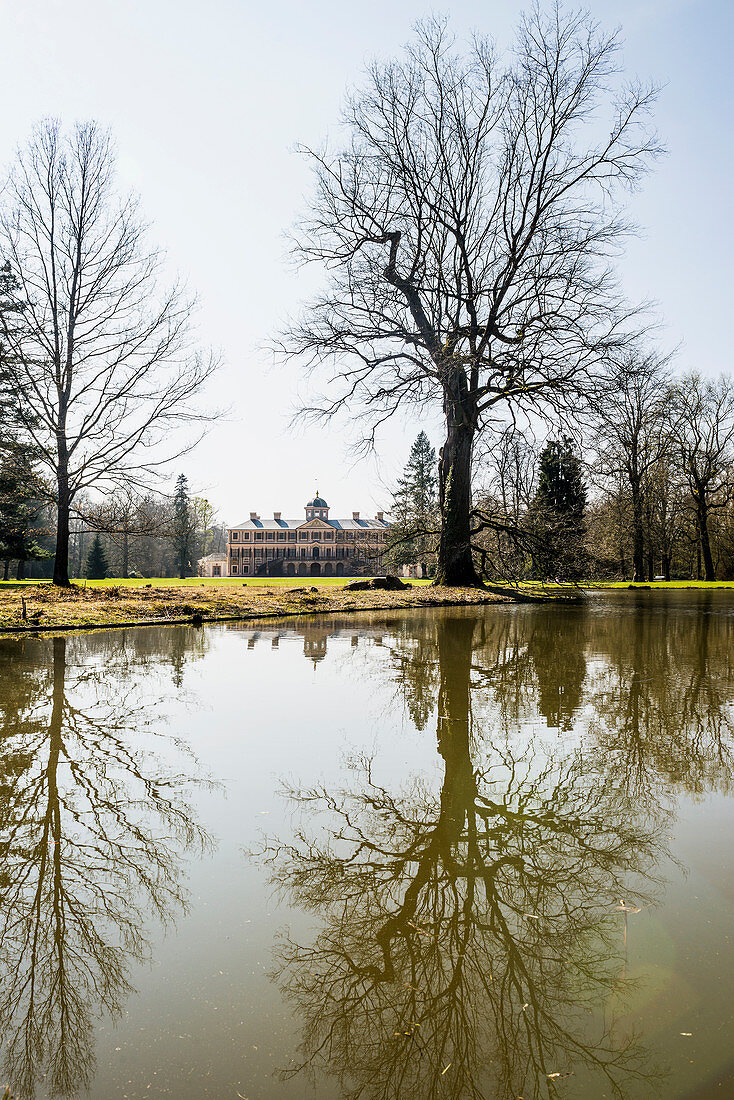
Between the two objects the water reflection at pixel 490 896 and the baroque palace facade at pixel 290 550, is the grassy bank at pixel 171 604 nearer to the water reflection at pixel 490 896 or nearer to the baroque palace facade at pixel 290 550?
the water reflection at pixel 490 896

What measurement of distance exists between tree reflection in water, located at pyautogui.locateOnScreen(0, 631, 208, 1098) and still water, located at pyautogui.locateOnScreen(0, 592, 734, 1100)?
0.04ft

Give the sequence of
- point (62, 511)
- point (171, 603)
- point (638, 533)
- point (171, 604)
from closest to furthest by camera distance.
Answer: point (171, 604), point (171, 603), point (62, 511), point (638, 533)

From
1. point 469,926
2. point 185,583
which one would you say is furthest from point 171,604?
point 469,926

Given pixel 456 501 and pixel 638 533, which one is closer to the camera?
pixel 456 501

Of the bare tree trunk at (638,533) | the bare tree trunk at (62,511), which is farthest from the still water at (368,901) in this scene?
the bare tree trunk at (638,533)

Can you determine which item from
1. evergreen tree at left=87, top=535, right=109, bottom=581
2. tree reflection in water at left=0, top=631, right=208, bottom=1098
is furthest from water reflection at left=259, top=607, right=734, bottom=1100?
evergreen tree at left=87, top=535, right=109, bottom=581

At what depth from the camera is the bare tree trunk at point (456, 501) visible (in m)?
19.7

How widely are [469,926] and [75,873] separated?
154cm

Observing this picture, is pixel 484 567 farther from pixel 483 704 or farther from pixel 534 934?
pixel 534 934

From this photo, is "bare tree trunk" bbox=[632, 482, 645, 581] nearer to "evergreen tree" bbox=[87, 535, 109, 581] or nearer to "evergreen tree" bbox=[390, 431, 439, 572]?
"evergreen tree" bbox=[390, 431, 439, 572]

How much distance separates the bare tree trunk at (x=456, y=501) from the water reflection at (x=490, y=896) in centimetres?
1479

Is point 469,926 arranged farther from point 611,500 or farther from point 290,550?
point 290,550

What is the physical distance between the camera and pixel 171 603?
14.6 meters

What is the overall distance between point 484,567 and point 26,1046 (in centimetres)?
2109
